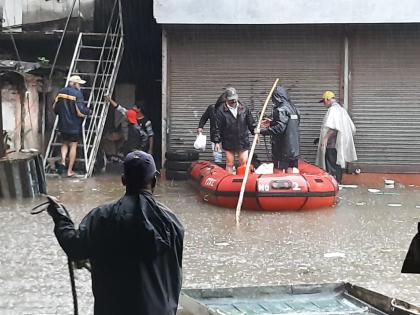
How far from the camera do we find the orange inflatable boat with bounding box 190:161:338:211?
431 inches

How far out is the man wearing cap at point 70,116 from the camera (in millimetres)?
14508

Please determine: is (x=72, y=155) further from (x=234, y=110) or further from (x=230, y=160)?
(x=234, y=110)

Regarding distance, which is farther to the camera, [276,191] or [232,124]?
[232,124]

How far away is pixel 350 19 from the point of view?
47.1ft

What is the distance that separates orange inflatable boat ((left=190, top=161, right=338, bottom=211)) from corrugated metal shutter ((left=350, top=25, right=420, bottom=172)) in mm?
3922

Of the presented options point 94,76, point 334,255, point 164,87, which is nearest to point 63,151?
point 94,76

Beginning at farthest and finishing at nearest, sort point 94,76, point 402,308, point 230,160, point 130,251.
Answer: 1. point 94,76
2. point 230,160
3. point 402,308
4. point 130,251

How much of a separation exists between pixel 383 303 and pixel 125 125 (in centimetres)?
1291

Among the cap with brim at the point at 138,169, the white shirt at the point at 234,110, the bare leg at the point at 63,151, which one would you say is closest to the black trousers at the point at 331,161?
the white shirt at the point at 234,110

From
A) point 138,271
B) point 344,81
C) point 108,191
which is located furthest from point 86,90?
point 138,271

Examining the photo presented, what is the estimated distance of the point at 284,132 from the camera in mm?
12273

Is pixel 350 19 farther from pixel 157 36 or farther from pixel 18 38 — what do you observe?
pixel 18 38

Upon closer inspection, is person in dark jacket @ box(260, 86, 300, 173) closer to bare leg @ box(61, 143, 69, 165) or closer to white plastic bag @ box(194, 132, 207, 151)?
white plastic bag @ box(194, 132, 207, 151)

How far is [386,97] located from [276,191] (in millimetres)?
5120
